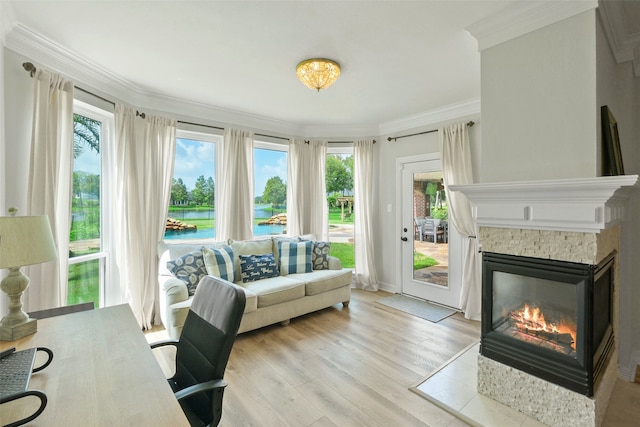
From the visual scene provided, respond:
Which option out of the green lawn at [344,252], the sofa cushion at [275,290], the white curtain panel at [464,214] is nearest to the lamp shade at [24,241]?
the sofa cushion at [275,290]

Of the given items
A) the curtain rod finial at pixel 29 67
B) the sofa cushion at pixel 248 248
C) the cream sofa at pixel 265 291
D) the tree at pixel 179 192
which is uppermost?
the curtain rod finial at pixel 29 67

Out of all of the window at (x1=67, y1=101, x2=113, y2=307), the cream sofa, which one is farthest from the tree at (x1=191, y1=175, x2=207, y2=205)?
the window at (x1=67, y1=101, x2=113, y2=307)

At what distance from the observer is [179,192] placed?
12.4 ft

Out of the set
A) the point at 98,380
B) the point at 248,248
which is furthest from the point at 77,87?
the point at 98,380

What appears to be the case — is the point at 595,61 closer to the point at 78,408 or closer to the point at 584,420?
the point at 584,420

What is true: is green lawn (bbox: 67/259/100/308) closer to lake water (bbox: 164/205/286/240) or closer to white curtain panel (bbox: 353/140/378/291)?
lake water (bbox: 164/205/286/240)

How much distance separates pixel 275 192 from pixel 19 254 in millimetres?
3379

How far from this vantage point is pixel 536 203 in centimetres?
183

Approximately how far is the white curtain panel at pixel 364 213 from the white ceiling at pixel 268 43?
1.29m

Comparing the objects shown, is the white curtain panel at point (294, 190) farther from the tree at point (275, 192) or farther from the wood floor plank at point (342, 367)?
the wood floor plank at point (342, 367)

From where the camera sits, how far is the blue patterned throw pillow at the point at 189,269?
3.11 metres

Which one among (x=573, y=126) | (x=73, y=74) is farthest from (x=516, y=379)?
(x=73, y=74)

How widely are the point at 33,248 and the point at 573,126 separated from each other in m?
3.01

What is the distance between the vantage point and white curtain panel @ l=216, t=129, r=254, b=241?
397 centimetres
